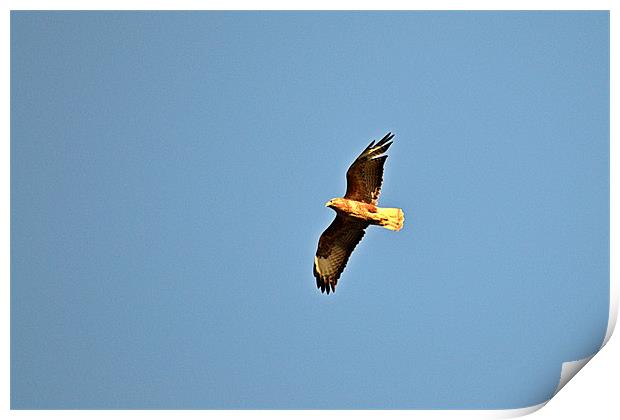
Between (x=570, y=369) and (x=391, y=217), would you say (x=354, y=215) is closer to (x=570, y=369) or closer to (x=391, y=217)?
(x=391, y=217)

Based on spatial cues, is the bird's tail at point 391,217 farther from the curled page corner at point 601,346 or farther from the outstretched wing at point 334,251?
the curled page corner at point 601,346

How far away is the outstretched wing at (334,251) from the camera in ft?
8.15

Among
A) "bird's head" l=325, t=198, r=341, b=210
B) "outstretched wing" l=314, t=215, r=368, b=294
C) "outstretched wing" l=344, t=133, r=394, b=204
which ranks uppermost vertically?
"outstretched wing" l=344, t=133, r=394, b=204

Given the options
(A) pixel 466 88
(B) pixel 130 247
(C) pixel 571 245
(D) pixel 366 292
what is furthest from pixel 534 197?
(B) pixel 130 247

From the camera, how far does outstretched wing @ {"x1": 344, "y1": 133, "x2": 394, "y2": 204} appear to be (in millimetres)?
2447

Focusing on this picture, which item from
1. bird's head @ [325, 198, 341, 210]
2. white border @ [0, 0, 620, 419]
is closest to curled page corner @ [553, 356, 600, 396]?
white border @ [0, 0, 620, 419]

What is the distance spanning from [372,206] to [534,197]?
406mm

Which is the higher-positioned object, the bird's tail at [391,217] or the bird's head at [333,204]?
the bird's head at [333,204]

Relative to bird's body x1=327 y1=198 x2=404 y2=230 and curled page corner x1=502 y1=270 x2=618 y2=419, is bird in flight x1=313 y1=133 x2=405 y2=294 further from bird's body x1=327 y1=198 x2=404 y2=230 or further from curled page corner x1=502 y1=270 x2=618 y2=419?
curled page corner x1=502 y1=270 x2=618 y2=419

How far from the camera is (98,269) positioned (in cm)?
253

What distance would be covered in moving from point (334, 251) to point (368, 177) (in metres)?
0.20
